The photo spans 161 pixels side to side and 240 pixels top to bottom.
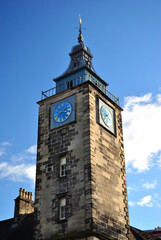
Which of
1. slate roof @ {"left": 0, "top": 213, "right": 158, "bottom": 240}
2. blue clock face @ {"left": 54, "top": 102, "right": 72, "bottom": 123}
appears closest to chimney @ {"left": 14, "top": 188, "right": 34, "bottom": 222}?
slate roof @ {"left": 0, "top": 213, "right": 158, "bottom": 240}

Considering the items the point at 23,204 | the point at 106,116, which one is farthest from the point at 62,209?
the point at 23,204

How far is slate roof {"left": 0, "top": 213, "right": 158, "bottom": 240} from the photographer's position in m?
28.0

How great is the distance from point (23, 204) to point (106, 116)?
12284 mm

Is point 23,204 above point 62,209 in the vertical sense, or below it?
above

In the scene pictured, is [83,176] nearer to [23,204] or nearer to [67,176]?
[67,176]

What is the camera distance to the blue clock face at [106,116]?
2744 cm

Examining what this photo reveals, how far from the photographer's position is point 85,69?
30.0m

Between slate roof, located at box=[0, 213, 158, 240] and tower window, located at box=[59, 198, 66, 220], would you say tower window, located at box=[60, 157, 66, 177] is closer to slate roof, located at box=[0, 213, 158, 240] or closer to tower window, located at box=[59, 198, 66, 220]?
tower window, located at box=[59, 198, 66, 220]

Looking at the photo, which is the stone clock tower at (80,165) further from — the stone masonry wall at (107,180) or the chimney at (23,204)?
the chimney at (23,204)

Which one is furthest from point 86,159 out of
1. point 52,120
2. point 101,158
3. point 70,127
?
point 52,120

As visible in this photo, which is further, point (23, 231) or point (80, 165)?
point (23, 231)

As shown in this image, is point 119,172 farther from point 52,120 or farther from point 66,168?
point 52,120

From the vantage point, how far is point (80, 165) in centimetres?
2445

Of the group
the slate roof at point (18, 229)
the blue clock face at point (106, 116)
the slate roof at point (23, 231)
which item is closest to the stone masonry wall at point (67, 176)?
the blue clock face at point (106, 116)
